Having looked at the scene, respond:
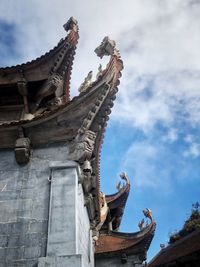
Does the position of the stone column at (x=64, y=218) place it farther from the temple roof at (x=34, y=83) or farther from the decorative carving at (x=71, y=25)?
the decorative carving at (x=71, y=25)

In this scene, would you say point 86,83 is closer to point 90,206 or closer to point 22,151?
point 22,151

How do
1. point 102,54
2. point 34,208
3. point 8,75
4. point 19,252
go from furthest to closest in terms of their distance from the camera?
point 8,75 → point 102,54 → point 34,208 → point 19,252

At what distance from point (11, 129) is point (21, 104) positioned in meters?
2.13

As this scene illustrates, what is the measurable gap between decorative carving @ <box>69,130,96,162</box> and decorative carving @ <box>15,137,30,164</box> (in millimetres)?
954

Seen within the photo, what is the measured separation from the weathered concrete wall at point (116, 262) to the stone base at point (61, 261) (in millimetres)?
10634

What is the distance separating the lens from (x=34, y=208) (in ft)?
19.6

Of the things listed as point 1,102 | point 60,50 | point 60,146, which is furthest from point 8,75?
point 60,146

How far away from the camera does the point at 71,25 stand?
9.54 meters

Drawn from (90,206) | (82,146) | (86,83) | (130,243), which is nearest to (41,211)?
(82,146)

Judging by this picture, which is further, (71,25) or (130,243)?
(130,243)

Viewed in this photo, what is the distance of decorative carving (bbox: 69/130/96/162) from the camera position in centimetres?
653

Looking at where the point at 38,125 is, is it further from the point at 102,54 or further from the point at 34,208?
the point at 102,54

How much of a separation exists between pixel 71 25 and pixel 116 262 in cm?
1122

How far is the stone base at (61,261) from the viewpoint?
16.6 ft
